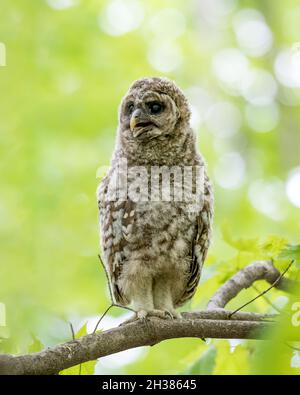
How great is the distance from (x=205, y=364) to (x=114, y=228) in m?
0.57

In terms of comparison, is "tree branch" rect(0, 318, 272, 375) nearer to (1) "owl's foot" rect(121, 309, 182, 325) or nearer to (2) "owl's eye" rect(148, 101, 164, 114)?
(1) "owl's foot" rect(121, 309, 182, 325)

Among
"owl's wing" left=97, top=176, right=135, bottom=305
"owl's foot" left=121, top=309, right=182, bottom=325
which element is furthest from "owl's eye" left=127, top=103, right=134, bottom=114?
"owl's foot" left=121, top=309, right=182, bottom=325

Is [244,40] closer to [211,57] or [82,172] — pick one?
[211,57]

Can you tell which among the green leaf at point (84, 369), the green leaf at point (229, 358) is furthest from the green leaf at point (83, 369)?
the green leaf at point (229, 358)

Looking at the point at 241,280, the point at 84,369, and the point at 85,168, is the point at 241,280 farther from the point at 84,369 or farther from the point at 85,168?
the point at 85,168

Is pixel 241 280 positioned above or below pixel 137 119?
below

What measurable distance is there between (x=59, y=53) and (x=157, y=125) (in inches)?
86.2

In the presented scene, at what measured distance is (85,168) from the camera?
3713 mm

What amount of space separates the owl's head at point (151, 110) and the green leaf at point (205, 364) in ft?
2.62

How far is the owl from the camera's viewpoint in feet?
6.91

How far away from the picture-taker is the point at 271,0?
6.83m

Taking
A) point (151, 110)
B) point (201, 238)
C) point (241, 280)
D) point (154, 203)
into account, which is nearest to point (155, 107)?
point (151, 110)

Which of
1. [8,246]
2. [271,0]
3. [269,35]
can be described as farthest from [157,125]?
[271,0]

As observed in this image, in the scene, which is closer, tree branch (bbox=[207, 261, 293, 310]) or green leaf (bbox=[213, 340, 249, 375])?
green leaf (bbox=[213, 340, 249, 375])
